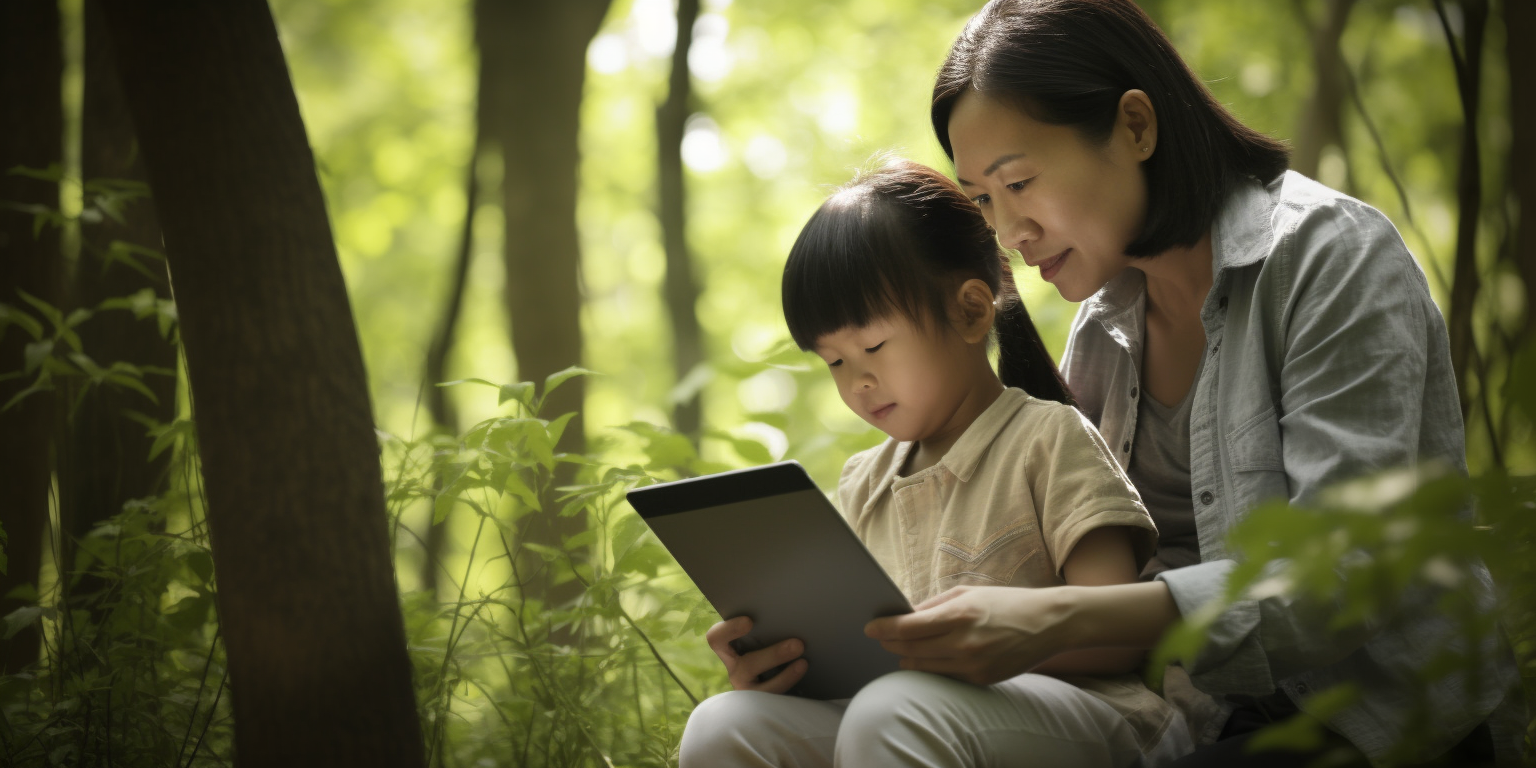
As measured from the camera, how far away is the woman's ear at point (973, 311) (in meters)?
1.91

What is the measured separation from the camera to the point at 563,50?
484cm

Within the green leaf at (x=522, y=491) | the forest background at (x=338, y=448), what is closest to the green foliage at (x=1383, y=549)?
the forest background at (x=338, y=448)

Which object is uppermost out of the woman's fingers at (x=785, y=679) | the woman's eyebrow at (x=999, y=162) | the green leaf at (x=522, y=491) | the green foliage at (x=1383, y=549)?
the green leaf at (x=522, y=491)

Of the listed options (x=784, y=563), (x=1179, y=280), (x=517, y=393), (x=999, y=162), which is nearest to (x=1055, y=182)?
(x=999, y=162)

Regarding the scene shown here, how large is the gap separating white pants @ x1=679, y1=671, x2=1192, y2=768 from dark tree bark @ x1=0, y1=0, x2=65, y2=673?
85.5 inches

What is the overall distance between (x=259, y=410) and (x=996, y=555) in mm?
1182

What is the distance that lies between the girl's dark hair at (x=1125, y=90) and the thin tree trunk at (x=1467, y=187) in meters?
1.28

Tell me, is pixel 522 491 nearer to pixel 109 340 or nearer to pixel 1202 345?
pixel 1202 345

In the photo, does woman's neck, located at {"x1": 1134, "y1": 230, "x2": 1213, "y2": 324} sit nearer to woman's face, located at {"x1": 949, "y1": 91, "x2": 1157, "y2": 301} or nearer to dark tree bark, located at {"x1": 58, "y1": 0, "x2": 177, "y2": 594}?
woman's face, located at {"x1": 949, "y1": 91, "x2": 1157, "y2": 301}

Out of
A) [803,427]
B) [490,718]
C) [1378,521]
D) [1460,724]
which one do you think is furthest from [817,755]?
[803,427]

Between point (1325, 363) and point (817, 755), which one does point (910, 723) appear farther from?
point (1325, 363)

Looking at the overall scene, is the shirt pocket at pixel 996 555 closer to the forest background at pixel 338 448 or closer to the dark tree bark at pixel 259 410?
the forest background at pixel 338 448

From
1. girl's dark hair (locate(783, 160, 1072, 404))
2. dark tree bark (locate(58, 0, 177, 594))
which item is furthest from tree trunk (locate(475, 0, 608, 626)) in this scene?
girl's dark hair (locate(783, 160, 1072, 404))

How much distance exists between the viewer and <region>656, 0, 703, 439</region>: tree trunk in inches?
269
